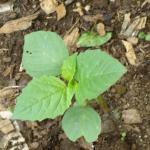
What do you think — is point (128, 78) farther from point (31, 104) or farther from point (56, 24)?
point (31, 104)

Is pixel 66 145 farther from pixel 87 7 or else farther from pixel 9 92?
pixel 87 7

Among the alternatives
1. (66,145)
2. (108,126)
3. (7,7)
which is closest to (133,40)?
(108,126)

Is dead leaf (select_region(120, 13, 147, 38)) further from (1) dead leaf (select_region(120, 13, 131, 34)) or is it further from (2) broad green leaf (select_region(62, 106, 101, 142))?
(2) broad green leaf (select_region(62, 106, 101, 142))

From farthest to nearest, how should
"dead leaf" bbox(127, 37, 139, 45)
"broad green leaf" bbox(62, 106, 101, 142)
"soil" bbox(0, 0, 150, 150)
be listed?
"dead leaf" bbox(127, 37, 139, 45) < "soil" bbox(0, 0, 150, 150) < "broad green leaf" bbox(62, 106, 101, 142)

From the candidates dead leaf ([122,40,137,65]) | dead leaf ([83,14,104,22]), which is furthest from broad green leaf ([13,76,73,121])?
dead leaf ([83,14,104,22])

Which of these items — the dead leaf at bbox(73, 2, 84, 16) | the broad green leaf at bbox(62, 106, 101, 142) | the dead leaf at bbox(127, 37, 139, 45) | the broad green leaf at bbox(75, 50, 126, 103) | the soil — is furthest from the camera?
the dead leaf at bbox(73, 2, 84, 16)

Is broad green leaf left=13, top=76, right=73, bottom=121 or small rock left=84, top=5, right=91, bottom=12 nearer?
broad green leaf left=13, top=76, right=73, bottom=121

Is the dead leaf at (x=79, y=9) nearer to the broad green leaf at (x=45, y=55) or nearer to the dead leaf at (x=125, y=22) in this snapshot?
the dead leaf at (x=125, y=22)
